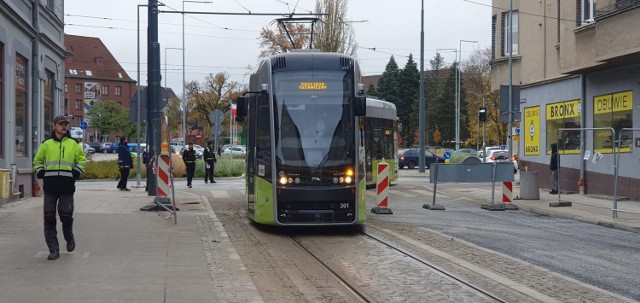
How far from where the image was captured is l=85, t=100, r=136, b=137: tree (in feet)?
246

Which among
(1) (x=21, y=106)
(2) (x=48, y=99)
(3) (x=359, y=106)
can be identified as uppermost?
(2) (x=48, y=99)

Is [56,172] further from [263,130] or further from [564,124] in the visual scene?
[564,124]

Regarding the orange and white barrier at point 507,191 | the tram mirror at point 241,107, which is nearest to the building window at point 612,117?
the orange and white barrier at point 507,191

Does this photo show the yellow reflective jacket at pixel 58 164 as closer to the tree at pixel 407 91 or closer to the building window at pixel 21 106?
the building window at pixel 21 106

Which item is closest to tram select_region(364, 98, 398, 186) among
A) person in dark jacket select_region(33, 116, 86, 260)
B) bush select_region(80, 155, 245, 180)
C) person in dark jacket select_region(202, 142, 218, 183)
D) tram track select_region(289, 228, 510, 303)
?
person in dark jacket select_region(202, 142, 218, 183)

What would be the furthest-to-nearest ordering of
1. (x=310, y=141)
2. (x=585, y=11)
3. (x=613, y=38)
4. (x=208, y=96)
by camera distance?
(x=208, y=96) → (x=585, y=11) → (x=613, y=38) → (x=310, y=141)

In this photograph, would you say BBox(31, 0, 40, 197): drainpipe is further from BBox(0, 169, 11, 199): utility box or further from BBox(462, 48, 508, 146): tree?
BBox(462, 48, 508, 146): tree

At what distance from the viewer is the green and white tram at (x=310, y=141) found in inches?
563

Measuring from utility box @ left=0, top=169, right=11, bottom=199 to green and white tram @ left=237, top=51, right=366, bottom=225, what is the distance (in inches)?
257

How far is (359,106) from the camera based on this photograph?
14.6 m

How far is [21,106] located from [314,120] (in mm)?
10640

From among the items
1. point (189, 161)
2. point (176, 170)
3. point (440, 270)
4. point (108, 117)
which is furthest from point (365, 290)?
point (108, 117)

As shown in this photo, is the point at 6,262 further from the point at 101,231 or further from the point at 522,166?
the point at 522,166

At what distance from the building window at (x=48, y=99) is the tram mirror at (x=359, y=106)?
43.6 ft
